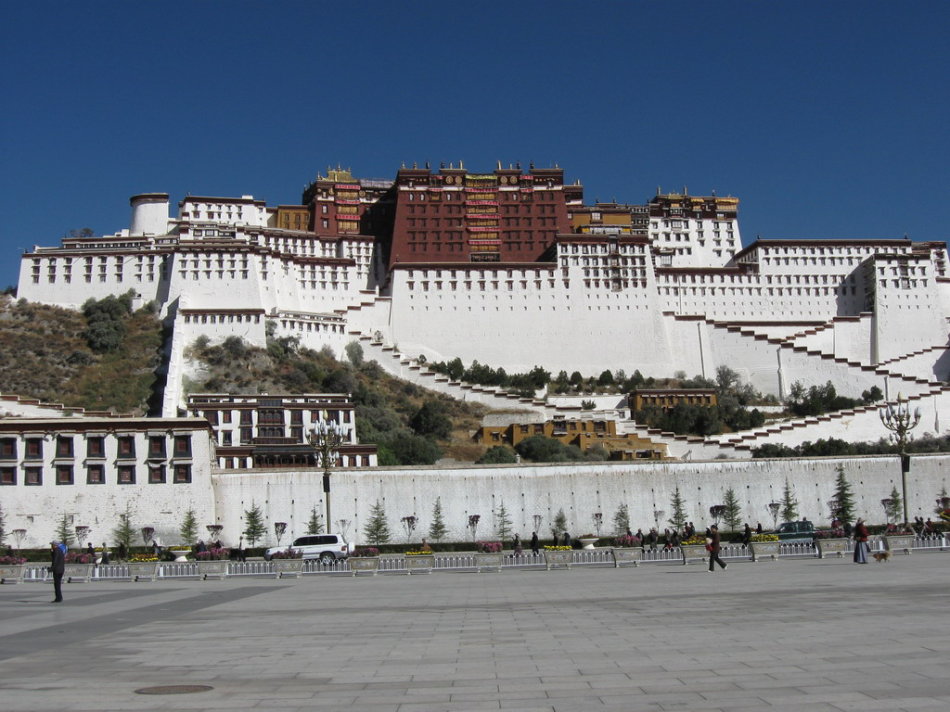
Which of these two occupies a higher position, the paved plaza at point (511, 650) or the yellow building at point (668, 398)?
the yellow building at point (668, 398)

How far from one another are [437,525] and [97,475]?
16.4m

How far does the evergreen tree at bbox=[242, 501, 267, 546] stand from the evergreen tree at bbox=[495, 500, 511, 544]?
37.9 ft

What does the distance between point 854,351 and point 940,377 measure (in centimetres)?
800

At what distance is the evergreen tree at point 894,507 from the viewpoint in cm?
5594

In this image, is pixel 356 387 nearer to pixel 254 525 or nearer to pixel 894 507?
pixel 254 525

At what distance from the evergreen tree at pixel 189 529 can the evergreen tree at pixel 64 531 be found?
4833mm

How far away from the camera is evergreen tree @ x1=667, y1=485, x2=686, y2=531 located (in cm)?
5394

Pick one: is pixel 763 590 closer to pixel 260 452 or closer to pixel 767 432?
pixel 260 452

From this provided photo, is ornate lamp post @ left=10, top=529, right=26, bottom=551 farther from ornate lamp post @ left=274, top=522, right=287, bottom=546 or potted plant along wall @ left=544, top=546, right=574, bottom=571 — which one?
potted plant along wall @ left=544, top=546, right=574, bottom=571

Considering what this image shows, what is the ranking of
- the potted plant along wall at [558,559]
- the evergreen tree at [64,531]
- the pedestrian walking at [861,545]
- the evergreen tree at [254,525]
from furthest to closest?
1. the evergreen tree at [254,525]
2. the evergreen tree at [64,531]
3. the potted plant along wall at [558,559]
4. the pedestrian walking at [861,545]

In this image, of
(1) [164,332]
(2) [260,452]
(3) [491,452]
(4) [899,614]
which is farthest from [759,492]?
(1) [164,332]

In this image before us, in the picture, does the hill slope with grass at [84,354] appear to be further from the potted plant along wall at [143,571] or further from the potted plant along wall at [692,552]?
the potted plant along wall at [692,552]

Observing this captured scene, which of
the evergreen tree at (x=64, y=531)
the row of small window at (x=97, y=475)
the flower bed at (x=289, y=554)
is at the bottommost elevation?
the flower bed at (x=289, y=554)

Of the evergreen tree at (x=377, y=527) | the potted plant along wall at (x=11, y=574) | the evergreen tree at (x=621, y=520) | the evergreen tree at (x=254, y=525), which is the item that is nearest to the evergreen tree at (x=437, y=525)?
the evergreen tree at (x=377, y=527)
